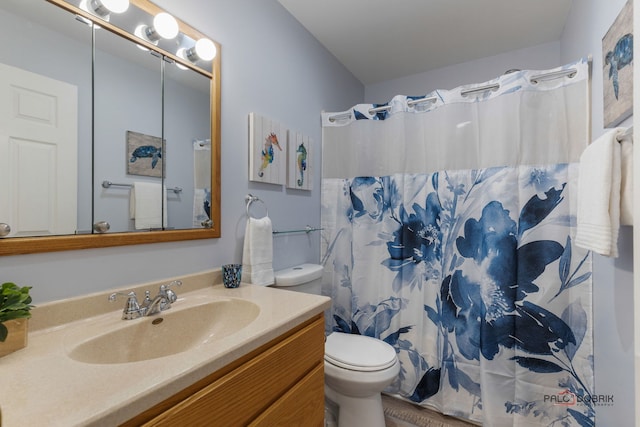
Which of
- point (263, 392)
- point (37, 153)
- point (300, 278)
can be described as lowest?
point (263, 392)

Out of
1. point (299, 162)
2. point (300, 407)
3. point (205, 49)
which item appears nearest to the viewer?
point (300, 407)

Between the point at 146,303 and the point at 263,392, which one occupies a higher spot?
the point at 146,303

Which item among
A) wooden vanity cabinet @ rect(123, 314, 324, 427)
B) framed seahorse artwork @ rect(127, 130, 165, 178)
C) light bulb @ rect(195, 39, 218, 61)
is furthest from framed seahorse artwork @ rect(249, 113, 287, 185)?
wooden vanity cabinet @ rect(123, 314, 324, 427)

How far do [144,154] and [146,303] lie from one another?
0.55 m

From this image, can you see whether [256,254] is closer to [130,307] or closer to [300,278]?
[300,278]

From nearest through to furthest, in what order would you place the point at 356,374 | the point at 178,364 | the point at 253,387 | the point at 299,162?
the point at 178,364
the point at 253,387
the point at 356,374
the point at 299,162

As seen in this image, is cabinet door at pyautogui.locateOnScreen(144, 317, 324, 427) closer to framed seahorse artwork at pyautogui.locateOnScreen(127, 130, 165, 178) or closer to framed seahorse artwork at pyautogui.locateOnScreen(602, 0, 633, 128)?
framed seahorse artwork at pyautogui.locateOnScreen(127, 130, 165, 178)

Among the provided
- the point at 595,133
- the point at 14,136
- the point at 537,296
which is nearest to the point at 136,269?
the point at 14,136

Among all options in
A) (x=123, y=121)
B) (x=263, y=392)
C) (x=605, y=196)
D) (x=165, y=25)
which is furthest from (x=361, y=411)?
(x=165, y=25)

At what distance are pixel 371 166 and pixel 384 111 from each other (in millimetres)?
396

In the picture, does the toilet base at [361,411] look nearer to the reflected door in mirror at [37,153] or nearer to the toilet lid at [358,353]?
the toilet lid at [358,353]

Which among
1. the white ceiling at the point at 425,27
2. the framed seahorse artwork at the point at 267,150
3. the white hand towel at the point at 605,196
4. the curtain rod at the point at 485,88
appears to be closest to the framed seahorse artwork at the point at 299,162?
the framed seahorse artwork at the point at 267,150

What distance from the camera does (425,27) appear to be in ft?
6.49

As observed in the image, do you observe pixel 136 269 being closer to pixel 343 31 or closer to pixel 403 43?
pixel 343 31
